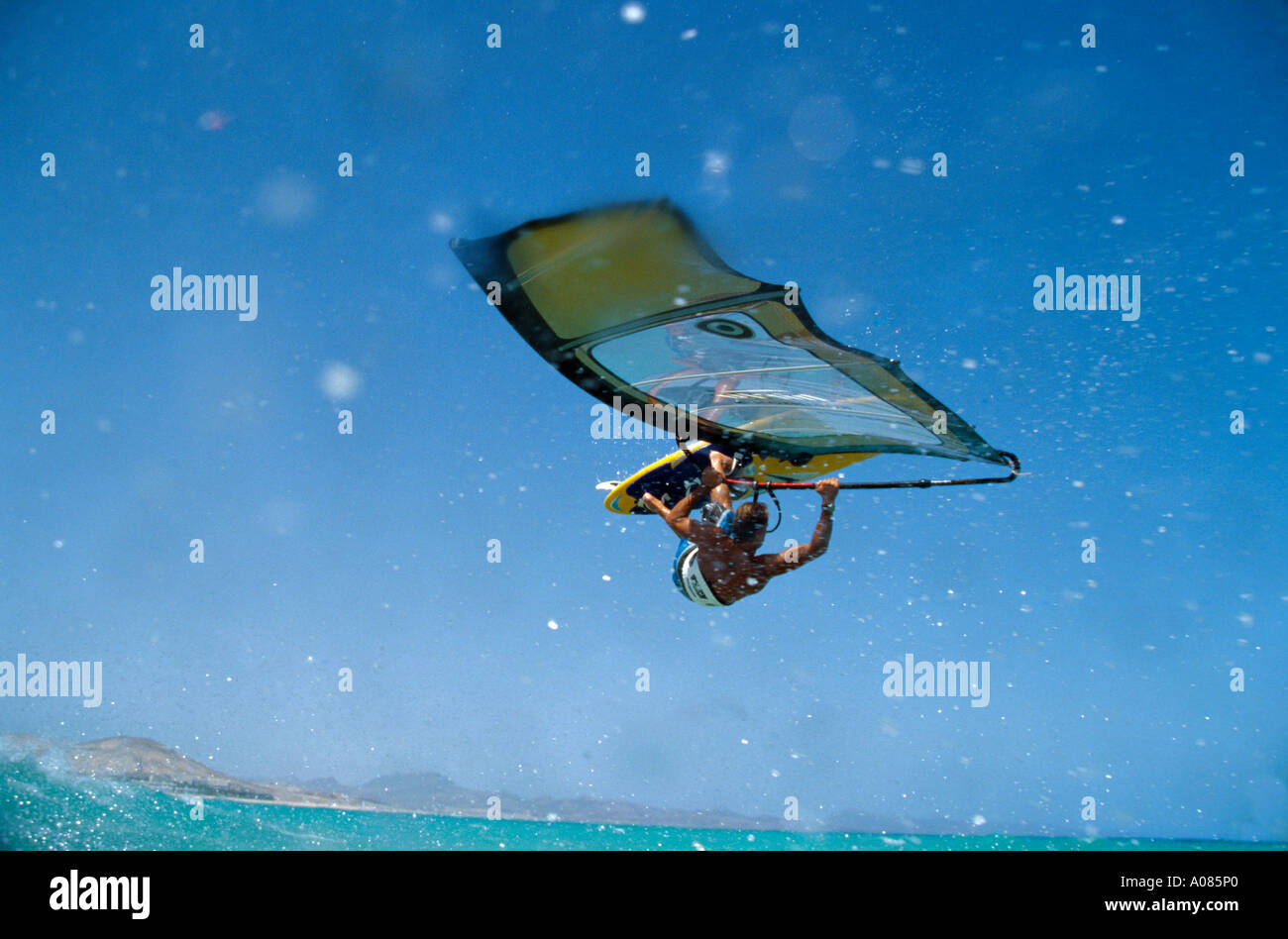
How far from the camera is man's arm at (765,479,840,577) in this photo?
17.5ft

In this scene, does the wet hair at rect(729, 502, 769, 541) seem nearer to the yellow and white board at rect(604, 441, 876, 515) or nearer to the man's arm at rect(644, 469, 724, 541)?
the man's arm at rect(644, 469, 724, 541)

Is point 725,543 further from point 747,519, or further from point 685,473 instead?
point 685,473

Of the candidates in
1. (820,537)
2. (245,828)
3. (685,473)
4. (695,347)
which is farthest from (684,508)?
(245,828)

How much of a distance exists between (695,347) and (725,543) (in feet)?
4.97

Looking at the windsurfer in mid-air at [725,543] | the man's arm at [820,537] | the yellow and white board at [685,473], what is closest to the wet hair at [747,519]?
the windsurfer in mid-air at [725,543]

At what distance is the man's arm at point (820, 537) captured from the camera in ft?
17.5

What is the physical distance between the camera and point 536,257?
3908 mm
